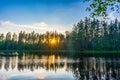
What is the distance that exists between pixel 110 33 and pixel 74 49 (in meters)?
23.6

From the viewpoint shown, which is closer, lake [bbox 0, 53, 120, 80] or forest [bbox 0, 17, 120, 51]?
lake [bbox 0, 53, 120, 80]

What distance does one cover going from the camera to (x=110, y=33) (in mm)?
143125

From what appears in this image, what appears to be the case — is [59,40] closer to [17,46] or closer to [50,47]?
[50,47]

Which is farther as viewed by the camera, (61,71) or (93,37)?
(93,37)

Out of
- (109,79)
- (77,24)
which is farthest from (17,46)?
(109,79)

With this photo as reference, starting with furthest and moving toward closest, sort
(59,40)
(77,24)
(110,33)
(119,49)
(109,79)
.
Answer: (59,40) → (77,24) → (110,33) → (119,49) → (109,79)

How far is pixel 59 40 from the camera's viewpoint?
613ft

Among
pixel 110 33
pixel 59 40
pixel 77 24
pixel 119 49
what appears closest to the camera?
pixel 119 49

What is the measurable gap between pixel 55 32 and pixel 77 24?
148 ft

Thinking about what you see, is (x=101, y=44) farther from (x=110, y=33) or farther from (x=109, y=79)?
(x=109, y=79)

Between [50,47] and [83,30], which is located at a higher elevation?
[83,30]

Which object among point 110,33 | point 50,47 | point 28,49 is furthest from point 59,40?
point 110,33

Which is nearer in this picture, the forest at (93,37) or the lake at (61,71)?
the lake at (61,71)

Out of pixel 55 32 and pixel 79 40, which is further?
pixel 55 32
